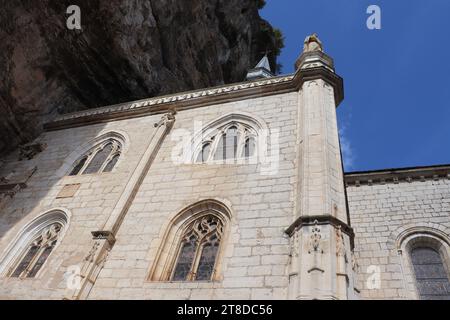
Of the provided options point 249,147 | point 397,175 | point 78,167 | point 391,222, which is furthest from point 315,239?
point 78,167

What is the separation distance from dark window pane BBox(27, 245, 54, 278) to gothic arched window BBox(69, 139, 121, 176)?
2.57 m

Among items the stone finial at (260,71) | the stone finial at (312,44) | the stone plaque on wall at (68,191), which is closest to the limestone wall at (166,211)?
the stone plaque on wall at (68,191)

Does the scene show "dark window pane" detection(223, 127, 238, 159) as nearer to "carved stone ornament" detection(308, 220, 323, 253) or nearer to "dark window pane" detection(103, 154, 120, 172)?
"dark window pane" detection(103, 154, 120, 172)

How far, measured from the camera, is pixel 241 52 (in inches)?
848

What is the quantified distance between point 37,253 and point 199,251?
4066mm

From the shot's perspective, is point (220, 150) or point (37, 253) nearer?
point (37, 253)

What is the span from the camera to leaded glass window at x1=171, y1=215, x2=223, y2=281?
19.8 ft

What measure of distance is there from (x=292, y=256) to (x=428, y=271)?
5526mm

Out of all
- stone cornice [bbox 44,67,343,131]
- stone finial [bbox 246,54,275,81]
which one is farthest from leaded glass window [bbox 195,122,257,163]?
stone finial [bbox 246,54,275,81]

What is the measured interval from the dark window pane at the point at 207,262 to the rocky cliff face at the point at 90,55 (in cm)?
894

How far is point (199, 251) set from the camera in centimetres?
641

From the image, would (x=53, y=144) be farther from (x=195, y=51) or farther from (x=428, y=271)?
(x=428, y=271)

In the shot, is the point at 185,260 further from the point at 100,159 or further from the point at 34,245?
the point at 100,159
